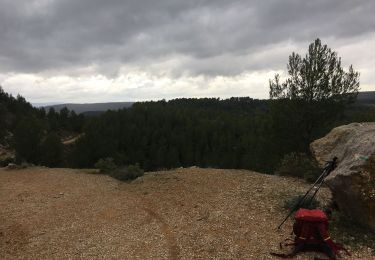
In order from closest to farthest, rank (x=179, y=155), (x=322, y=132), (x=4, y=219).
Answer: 1. (x=4, y=219)
2. (x=322, y=132)
3. (x=179, y=155)

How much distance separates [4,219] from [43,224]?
5.36 feet

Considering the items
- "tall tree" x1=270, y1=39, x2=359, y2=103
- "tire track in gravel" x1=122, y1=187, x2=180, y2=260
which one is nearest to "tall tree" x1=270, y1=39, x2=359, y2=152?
"tall tree" x1=270, y1=39, x2=359, y2=103

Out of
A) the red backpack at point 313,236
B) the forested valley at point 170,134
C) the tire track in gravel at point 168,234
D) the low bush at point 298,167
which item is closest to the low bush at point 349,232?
the red backpack at point 313,236

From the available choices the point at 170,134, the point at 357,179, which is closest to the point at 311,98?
the point at 357,179

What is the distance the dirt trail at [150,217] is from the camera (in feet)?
Answer: 29.3

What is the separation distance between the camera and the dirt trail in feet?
29.3

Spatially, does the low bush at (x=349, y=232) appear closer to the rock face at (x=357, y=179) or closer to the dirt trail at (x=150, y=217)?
the rock face at (x=357, y=179)

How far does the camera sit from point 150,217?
456 inches

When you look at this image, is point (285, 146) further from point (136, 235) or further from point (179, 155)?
point (179, 155)

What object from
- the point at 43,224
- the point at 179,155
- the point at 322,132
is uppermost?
the point at 322,132

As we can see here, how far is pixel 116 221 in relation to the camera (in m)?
11.4

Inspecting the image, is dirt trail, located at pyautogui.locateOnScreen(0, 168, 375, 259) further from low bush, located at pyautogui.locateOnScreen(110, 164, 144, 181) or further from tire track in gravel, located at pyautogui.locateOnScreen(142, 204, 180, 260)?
low bush, located at pyautogui.locateOnScreen(110, 164, 144, 181)

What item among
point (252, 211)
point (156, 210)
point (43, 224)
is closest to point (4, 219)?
point (43, 224)

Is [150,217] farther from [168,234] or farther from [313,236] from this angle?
[313,236]
